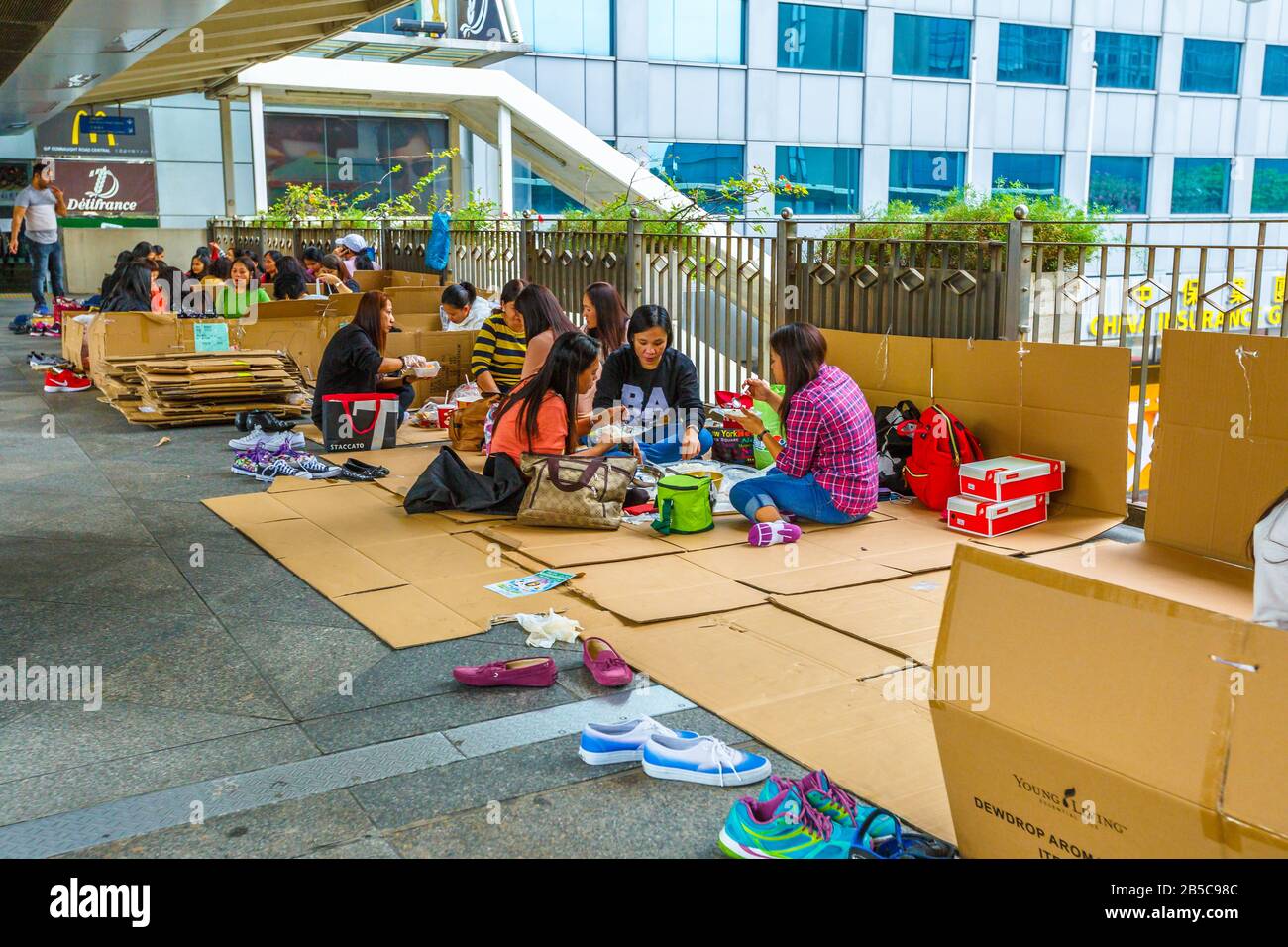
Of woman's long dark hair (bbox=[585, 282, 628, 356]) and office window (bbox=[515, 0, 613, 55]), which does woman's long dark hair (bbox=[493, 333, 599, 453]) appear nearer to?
woman's long dark hair (bbox=[585, 282, 628, 356])

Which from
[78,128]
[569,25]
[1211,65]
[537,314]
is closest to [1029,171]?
[1211,65]

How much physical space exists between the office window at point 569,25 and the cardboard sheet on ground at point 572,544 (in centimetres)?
2283

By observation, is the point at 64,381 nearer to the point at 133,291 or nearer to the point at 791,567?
the point at 133,291

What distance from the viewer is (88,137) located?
24656mm

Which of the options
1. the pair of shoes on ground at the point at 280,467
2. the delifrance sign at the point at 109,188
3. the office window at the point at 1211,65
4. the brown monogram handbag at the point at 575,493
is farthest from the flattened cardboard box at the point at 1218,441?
the office window at the point at 1211,65

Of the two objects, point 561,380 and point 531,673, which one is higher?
point 561,380

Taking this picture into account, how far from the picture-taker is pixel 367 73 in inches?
907

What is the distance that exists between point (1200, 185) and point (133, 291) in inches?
1322

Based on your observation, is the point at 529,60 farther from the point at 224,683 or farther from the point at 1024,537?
the point at 224,683

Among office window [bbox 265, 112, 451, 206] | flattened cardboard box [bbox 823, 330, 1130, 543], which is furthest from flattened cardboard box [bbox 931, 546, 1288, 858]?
office window [bbox 265, 112, 451, 206]

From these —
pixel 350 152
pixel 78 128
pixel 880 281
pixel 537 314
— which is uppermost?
pixel 78 128

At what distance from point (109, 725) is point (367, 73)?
20909 millimetres

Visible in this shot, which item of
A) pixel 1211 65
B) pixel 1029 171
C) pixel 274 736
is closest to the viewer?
pixel 274 736
